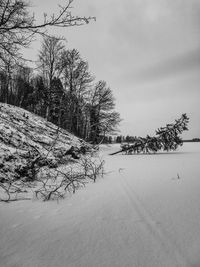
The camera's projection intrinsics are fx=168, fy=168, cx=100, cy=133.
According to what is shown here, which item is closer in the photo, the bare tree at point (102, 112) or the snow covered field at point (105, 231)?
the snow covered field at point (105, 231)

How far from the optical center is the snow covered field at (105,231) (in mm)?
974

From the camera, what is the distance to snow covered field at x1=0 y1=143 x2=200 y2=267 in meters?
0.97

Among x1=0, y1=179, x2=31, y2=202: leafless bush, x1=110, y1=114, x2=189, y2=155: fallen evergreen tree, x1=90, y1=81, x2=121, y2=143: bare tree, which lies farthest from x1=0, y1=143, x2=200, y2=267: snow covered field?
x1=90, y1=81, x2=121, y2=143: bare tree

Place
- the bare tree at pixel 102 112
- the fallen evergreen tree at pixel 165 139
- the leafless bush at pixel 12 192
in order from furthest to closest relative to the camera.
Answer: the bare tree at pixel 102 112 < the fallen evergreen tree at pixel 165 139 < the leafless bush at pixel 12 192

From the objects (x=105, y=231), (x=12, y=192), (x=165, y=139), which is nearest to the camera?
(x=105, y=231)

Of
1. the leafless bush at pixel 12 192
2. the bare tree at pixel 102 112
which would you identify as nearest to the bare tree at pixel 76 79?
the bare tree at pixel 102 112

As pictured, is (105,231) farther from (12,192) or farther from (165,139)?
(165,139)

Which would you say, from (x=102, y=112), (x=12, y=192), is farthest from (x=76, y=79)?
(x=12, y=192)

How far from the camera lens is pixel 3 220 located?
1.62 metres

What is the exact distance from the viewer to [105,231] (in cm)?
130

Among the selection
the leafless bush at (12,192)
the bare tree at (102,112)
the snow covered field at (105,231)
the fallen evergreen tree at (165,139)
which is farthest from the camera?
the bare tree at (102,112)

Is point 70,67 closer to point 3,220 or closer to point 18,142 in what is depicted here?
point 18,142

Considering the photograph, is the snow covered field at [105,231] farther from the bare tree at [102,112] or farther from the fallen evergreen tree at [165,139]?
the bare tree at [102,112]

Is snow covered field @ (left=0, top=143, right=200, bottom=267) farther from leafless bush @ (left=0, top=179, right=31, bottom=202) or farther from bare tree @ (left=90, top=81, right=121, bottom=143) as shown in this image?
bare tree @ (left=90, top=81, right=121, bottom=143)
